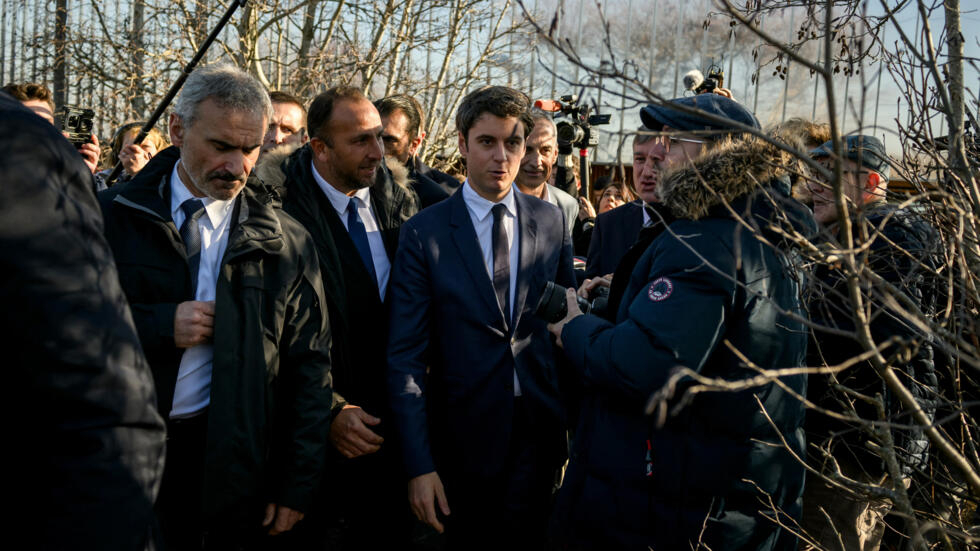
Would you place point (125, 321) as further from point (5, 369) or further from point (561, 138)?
point (561, 138)

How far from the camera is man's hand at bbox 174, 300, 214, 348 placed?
2.17m

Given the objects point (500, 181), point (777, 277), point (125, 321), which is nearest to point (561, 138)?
point (500, 181)

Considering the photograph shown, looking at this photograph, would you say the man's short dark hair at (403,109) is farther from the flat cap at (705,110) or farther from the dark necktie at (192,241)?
the flat cap at (705,110)

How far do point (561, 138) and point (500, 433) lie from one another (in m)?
2.99

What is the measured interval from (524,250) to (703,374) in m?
0.94

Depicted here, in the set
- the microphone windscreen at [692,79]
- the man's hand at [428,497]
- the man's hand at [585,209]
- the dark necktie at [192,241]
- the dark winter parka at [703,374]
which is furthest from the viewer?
the man's hand at [585,209]

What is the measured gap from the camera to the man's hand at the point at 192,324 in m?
2.17

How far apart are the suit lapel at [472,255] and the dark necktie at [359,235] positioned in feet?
1.40

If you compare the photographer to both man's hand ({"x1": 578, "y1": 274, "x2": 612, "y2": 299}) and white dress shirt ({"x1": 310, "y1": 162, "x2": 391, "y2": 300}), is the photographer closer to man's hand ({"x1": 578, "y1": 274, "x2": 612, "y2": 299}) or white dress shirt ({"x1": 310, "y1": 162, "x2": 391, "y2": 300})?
white dress shirt ({"x1": 310, "y1": 162, "x2": 391, "y2": 300})

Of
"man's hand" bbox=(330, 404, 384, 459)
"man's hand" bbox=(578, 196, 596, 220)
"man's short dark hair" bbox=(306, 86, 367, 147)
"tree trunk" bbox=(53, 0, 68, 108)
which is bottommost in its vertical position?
"man's hand" bbox=(330, 404, 384, 459)

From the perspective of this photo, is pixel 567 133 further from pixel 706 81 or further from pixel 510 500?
pixel 510 500

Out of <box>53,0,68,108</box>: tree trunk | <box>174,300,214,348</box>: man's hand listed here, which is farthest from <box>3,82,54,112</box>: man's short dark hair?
<box>53,0,68,108</box>: tree trunk

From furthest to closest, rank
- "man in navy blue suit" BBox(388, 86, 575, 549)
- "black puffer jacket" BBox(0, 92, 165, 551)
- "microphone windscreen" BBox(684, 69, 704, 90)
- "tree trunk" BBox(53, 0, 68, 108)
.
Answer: "tree trunk" BBox(53, 0, 68, 108) → "microphone windscreen" BBox(684, 69, 704, 90) → "man in navy blue suit" BBox(388, 86, 575, 549) → "black puffer jacket" BBox(0, 92, 165, 551)

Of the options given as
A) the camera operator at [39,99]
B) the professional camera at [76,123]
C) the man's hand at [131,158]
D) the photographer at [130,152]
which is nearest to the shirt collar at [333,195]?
the photographer at [130,152]
